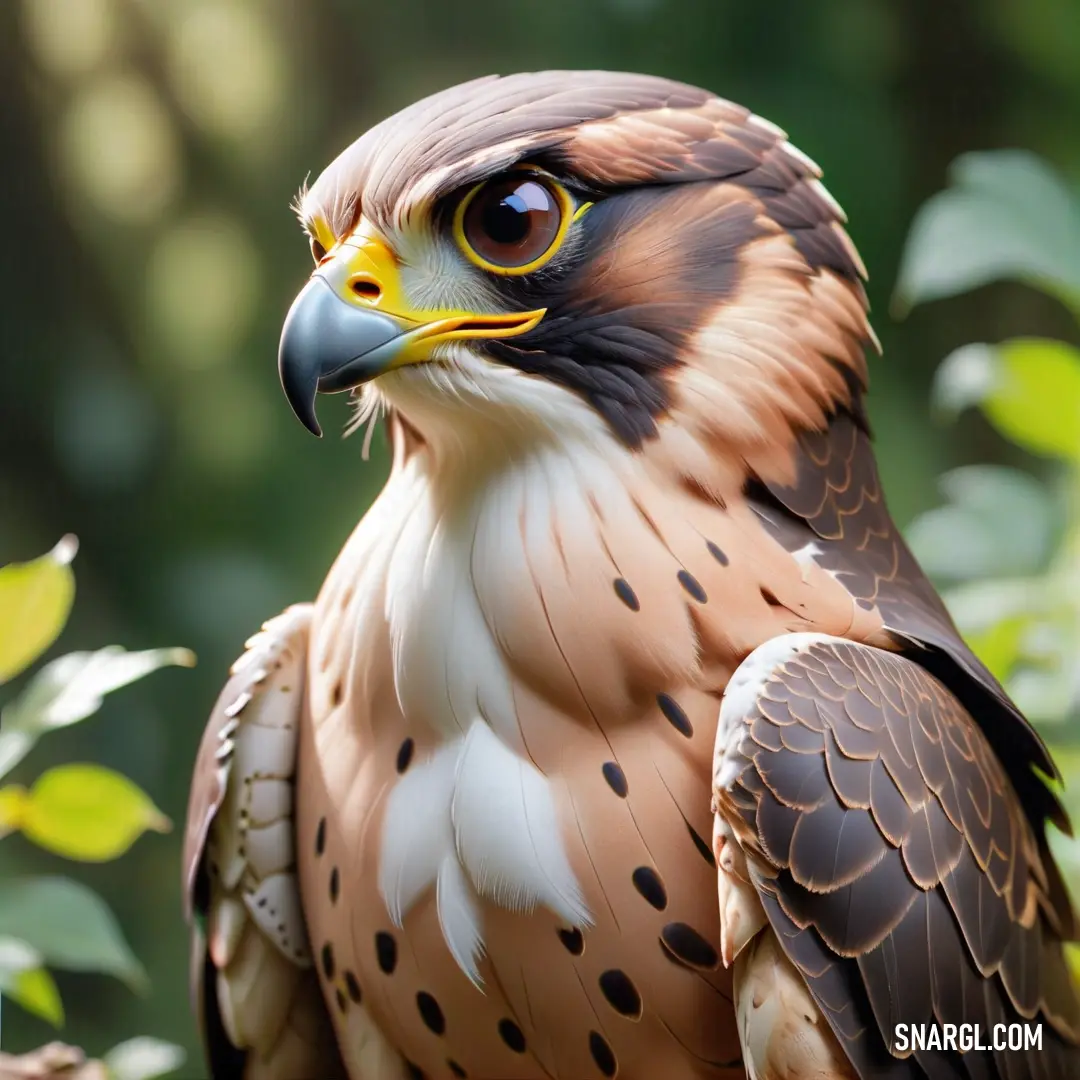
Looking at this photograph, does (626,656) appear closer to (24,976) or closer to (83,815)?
(83,815)

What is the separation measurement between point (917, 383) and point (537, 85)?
48.6 inches

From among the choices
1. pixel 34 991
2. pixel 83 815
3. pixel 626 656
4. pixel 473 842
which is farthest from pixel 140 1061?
pixel 626 656

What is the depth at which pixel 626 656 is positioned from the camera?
939 millimetres

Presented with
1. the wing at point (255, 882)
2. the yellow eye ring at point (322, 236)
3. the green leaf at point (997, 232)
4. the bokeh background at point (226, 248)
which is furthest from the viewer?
the bokeh background at point (226, 248)

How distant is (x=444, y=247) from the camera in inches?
37.2

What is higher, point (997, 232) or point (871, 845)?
point (997, 232)

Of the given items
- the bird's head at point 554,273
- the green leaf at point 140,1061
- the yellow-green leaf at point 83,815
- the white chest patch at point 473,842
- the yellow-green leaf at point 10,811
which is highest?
the bird's head at point 554,273

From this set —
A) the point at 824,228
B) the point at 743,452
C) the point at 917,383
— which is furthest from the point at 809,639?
the point at 917,383

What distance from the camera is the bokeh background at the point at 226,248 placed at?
6.40 feet

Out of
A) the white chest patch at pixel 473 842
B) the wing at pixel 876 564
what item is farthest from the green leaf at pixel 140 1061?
the wing at pixel 876 564

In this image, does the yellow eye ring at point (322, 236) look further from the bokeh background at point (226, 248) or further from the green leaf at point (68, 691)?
the bokeh background at point (226, 248)

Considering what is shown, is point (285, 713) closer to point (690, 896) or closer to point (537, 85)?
point (690, 896)

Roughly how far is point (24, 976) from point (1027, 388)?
119cm

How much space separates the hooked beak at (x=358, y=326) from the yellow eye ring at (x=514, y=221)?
38 millimetres
